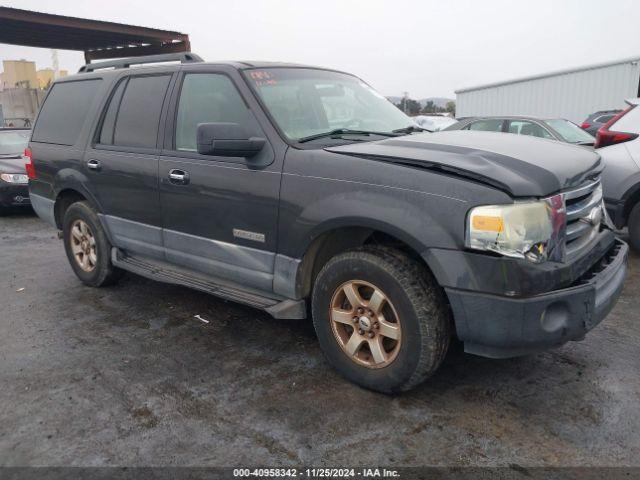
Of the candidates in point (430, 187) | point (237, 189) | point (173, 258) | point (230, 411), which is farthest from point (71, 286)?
point (430, 187)

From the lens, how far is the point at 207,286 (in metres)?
3.78

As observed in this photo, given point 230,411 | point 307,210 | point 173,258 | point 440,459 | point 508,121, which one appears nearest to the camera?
point 440,459

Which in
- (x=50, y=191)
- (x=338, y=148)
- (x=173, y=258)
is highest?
(x=338, y=148)

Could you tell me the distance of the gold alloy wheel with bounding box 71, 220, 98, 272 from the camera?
491 cm

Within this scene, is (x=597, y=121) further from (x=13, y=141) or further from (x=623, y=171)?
(x=13, y=141)

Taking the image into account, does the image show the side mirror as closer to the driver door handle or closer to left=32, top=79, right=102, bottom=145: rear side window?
the driver door handle

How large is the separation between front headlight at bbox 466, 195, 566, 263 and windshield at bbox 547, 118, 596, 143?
23.0 feet

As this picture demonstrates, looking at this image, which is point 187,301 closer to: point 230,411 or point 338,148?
point 230,411

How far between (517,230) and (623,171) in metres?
3.63

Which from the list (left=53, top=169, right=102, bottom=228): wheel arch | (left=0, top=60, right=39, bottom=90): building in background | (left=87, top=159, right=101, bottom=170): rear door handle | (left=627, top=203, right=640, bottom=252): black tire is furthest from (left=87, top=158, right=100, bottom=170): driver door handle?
(left=0, top=60, right=39, bottom=90): building in background

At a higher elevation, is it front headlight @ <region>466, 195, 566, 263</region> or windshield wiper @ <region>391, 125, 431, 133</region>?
windshield wiper @ <region>391, 125, 431, 133</region>

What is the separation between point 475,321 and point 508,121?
25.2 ft

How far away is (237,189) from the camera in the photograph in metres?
3.43

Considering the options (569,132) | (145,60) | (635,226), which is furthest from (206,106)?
(569,132)
